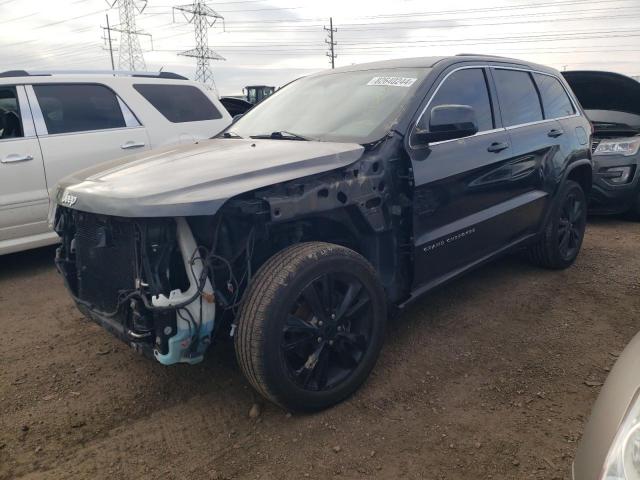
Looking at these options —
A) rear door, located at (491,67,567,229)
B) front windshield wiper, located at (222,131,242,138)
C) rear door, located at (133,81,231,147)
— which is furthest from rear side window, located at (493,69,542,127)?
rear door, located at (133,81,231,147)

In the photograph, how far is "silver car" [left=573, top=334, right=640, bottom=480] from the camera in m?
1.29

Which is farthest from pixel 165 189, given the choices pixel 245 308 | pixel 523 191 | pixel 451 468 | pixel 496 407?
pixel 523 191

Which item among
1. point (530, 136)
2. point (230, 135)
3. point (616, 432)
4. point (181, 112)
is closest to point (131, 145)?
point (181, 112)

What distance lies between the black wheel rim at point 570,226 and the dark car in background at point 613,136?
2003 mm

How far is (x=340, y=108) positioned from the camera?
3.32m

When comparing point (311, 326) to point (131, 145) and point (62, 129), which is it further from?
point (62, 129)

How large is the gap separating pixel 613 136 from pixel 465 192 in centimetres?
483

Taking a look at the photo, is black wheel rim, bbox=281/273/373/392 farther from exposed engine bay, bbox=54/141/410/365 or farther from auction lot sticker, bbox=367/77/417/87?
auction lot sticker, bbox=367/77/417/87

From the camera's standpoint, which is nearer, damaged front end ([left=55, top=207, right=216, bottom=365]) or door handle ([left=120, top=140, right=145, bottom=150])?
damaged front end ([left=55, top=207, right=216, bottom=365])

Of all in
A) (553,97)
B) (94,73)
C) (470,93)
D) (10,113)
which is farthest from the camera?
(94,73)

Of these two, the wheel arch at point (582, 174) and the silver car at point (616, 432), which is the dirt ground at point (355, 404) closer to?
the silver car at point (616, 432)

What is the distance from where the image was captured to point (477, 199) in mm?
3461

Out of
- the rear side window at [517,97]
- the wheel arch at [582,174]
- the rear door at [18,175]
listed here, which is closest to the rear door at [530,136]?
the rear side window at [517,97]

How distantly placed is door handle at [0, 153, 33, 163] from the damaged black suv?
6.99 ft
